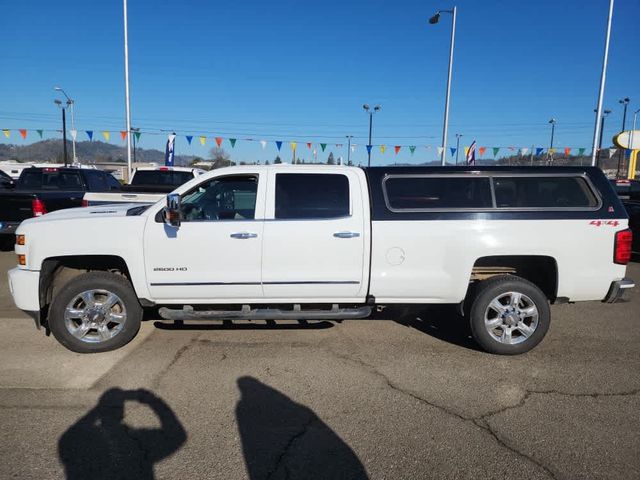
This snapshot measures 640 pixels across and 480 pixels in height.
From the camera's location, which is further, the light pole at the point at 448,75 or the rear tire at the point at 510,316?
the light pole at the point at 448,75

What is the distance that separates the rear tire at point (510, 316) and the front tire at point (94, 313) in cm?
343

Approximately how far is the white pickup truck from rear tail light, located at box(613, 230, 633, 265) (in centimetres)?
1

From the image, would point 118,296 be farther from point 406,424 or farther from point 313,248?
point 406,424

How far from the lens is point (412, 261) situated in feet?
15.1

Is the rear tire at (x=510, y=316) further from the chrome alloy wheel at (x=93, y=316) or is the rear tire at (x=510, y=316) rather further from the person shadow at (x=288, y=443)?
the chrome alloy wheel at (x=93, y=316)

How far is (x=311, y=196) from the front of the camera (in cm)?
473

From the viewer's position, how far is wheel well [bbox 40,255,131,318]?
15.0 feet

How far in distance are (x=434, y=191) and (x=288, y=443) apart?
9.60 feet

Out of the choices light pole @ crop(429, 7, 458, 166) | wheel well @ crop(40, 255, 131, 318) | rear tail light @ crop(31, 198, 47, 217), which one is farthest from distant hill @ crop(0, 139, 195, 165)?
wheel well @ crop(40, 255, 131, 318)

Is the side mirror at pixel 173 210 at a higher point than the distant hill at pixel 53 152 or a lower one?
lower

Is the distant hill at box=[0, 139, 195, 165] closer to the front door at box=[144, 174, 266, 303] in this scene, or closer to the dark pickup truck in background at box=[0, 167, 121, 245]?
the dark pickup truck in background at box=[0, 167, 121, 245]

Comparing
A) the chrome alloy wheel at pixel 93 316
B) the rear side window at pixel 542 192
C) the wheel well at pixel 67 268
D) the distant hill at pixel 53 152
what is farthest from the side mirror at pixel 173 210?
the distant hill at pixel 53 152

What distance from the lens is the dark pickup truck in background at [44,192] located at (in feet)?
28.1

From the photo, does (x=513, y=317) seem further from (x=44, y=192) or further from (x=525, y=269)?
(x=44, y=192)
